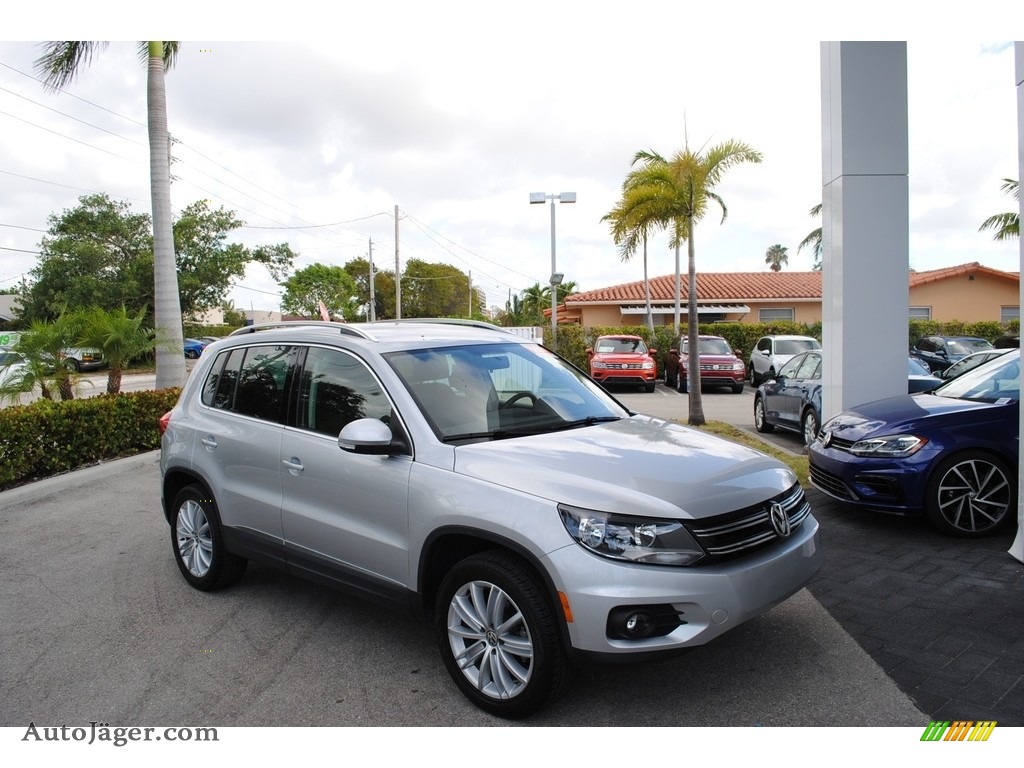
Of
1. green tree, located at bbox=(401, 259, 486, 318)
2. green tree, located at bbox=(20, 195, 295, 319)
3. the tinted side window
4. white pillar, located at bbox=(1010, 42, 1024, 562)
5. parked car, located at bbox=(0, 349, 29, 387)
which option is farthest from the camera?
green tree, located at bbox=(401, 259, 486, 318)

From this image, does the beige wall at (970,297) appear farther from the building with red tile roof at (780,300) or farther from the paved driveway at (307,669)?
the paved driveway at (307,669)

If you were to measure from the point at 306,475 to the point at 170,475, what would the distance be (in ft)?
5.65

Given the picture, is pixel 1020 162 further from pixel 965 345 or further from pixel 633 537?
pixel 965 345

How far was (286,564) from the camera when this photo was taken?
423 cm

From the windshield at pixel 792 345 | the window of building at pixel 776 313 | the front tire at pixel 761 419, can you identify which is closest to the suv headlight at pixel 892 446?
the front tire at pixel 761 419

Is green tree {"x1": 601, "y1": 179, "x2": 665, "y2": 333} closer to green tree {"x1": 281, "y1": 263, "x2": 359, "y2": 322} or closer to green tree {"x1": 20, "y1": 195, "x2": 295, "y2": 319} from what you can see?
green tree {"x1": 20, "y1": 195, "x2": 295, "y2": 319}

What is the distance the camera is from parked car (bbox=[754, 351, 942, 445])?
9.55 m

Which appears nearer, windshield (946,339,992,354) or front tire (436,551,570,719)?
front tire (436,551,570,719)

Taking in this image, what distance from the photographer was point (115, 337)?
35.5 ft

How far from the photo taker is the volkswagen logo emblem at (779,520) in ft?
10.9

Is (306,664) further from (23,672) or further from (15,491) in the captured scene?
(15,491)

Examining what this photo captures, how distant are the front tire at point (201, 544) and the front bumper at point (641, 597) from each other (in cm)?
276

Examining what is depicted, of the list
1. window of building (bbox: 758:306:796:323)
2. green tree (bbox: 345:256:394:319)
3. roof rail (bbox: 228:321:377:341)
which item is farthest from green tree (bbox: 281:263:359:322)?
roof rail (bbox: 228:321:377:341)

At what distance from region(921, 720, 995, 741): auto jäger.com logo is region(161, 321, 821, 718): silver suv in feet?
2.47
